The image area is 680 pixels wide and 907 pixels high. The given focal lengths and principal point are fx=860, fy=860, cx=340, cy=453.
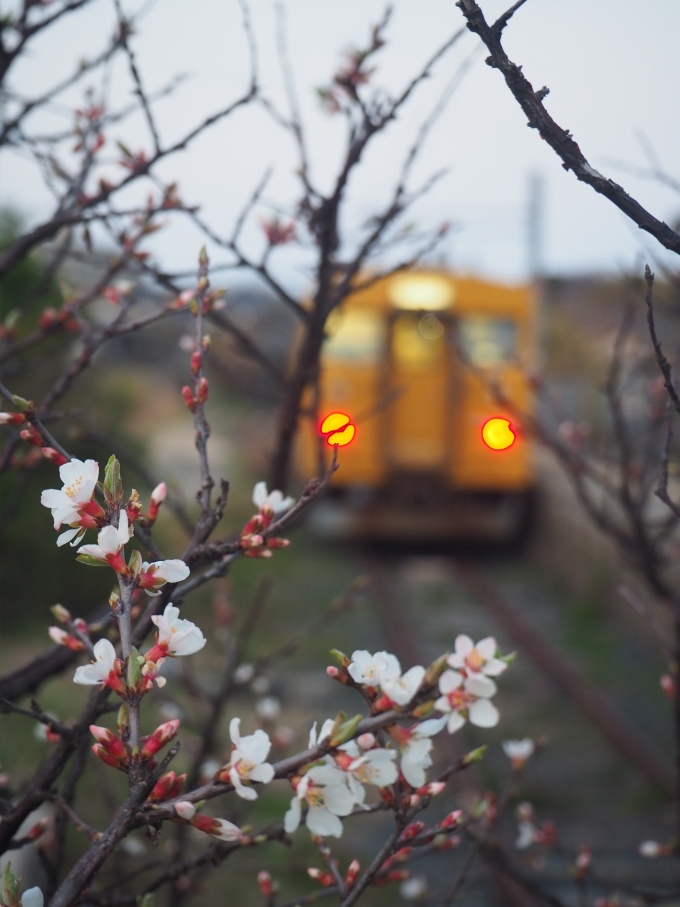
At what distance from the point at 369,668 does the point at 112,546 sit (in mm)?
391

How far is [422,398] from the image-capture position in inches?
460


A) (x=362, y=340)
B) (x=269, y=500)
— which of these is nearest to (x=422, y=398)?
(x=362, y=340)

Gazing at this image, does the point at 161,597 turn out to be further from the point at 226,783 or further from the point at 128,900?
the point at 128,900

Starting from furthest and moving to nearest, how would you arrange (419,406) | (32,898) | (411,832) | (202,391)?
(419,406), (202,391), (411,832), (32,898)

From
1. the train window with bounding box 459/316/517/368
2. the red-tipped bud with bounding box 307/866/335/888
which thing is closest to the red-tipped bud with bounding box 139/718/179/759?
the red-tipped bud with bounding box 307/866/335/888

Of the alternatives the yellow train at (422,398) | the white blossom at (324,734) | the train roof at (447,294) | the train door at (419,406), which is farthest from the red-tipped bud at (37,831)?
the train door at (419,406)

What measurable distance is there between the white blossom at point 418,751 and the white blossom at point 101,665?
16.4 inches

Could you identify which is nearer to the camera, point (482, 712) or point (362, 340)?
point (482, 712)

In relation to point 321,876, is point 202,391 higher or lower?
higher

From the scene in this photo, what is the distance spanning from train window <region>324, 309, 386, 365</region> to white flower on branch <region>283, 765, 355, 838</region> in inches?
412

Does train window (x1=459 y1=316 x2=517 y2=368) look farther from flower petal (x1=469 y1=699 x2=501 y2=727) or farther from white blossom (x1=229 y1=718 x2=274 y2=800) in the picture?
white blossom (x1=229 y1=718 x2=274 y2=800)

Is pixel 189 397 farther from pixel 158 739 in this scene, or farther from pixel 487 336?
pixel 487 336

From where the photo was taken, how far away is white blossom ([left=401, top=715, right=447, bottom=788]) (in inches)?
46.4

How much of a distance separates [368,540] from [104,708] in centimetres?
1152
